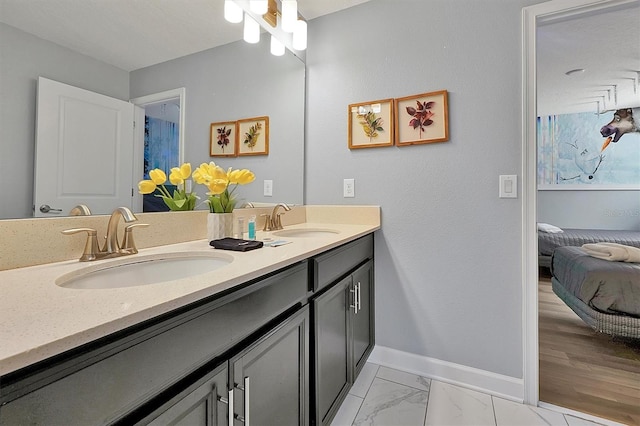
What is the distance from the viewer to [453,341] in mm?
1709

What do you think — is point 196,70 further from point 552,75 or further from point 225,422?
point 552,75

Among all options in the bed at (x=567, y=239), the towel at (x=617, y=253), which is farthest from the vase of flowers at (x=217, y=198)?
the bed at (x=567, y=239)

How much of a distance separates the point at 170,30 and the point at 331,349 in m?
1.47

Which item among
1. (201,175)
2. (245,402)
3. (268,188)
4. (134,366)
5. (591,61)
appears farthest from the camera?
(591,61)

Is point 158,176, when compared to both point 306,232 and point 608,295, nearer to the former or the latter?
point 306,232

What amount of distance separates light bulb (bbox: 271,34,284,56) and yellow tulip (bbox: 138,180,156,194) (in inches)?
46.8

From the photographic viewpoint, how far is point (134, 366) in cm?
52

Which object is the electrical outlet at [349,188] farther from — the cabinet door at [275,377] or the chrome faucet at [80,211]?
the chrome faucet at [80,211]

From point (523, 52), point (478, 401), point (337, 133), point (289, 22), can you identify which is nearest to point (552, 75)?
point (523, 52)

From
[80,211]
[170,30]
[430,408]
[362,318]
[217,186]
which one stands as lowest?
[430,408]

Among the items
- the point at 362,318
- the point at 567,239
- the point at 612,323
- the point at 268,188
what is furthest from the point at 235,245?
the point at 567,239

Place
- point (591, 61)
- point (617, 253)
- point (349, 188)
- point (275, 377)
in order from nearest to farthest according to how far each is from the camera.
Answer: point (275, 377) → point (349, 188) → point (617, 253) → point (591, 61)

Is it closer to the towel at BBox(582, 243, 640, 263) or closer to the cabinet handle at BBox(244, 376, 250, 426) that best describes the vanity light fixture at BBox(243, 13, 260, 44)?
the cabinet handle at BBox(244, 376, 250, 426)

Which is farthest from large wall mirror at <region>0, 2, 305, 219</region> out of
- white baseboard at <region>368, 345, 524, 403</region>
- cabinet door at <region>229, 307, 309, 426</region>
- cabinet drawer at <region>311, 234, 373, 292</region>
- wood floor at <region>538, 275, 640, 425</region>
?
wood floor at <region>538, 275, 640, 425</region>
